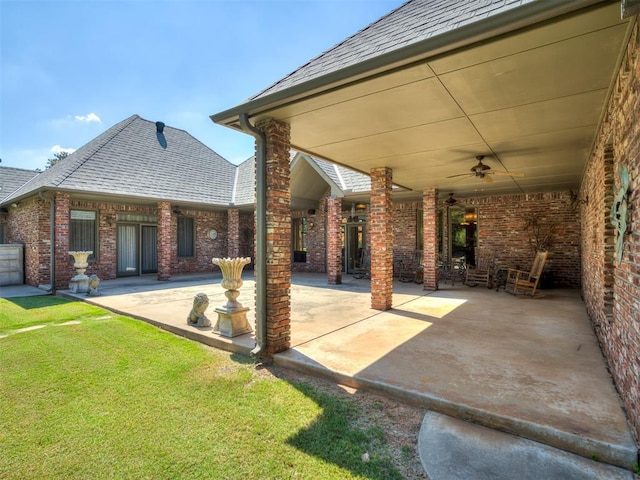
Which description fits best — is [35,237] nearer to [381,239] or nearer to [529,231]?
[381,239]

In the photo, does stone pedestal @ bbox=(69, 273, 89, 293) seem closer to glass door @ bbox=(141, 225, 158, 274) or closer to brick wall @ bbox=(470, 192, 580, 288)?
glass door @ bbox=(141, 225, 158, 274)

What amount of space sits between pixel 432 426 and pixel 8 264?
531 inches

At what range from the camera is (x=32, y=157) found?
34250 mm

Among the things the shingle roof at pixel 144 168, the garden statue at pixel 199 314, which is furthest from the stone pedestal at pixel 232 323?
the shingle roof at pixel 144 168

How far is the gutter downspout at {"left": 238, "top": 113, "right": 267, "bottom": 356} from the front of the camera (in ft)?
12.7

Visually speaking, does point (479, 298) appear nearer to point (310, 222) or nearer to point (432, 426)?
point (432, 426)

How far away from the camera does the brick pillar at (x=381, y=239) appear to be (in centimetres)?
650

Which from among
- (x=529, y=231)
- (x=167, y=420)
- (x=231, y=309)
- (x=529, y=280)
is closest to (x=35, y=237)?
(x=231, y=309)

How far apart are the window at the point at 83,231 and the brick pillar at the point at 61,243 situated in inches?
72.7

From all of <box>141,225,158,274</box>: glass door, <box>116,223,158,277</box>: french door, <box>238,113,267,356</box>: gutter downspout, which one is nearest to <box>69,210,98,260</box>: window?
<box>116,223,158,277</box>: french door

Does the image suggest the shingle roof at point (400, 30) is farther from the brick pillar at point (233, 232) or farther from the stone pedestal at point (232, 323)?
the brick pillar at point (233, 232)

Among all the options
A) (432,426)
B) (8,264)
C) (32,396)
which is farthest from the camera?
(8,264)

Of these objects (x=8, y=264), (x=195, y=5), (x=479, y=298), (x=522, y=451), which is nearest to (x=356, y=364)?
(x=522, y=451)

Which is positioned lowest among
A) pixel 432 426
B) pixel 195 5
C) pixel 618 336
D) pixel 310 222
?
pixel 432 426
